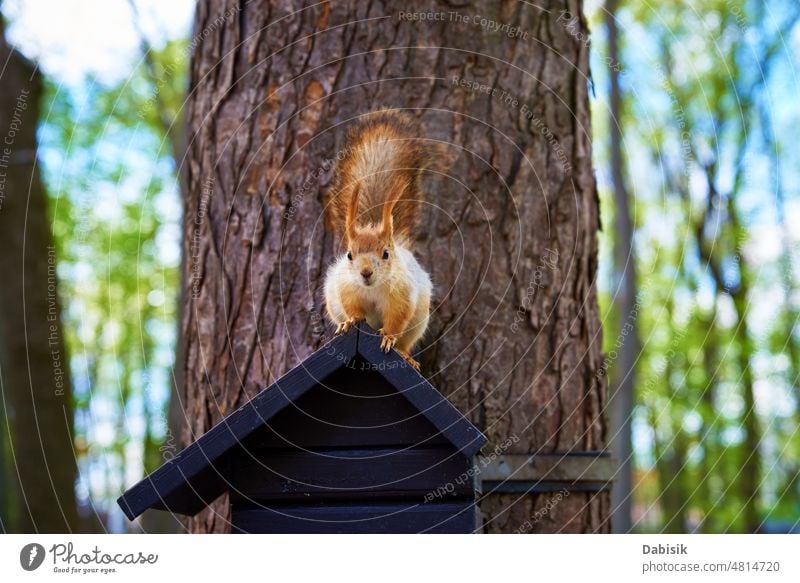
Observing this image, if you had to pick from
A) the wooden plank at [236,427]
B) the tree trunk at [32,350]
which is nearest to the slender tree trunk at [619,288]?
the tree trunk at [32,350]

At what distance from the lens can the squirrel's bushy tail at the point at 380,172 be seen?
1.84 meters

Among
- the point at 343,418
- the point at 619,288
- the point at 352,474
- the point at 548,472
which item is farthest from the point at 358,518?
the point at 619,288

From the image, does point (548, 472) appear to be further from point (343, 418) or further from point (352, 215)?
point (352, 215)

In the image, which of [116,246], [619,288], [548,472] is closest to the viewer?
[548,472]

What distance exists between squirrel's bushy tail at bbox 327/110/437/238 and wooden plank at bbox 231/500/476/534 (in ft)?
2.01

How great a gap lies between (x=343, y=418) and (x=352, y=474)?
12 cm

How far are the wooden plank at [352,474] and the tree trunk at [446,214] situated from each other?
37cm

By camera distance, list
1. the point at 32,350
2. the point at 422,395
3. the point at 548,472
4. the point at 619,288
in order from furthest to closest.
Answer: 1. the point at 619,288
2. the point at 32,350
3. the point at 548,472
4. the point at 422,395

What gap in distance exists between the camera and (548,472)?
2.09 meters

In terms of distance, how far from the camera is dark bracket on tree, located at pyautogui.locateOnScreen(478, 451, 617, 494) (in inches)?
80.9

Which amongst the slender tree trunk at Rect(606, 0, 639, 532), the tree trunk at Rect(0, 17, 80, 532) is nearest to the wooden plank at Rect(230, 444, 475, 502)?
the tree trunk at Rect(0, 17, 80, 532)
